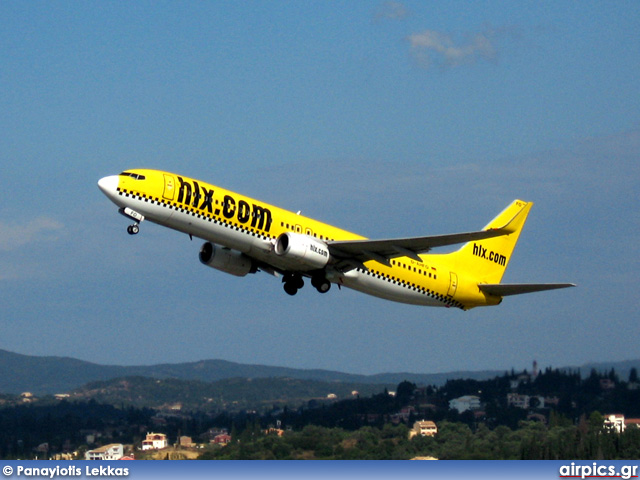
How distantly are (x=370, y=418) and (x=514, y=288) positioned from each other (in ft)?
121

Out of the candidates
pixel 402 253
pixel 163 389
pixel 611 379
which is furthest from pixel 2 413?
pixel 402 253

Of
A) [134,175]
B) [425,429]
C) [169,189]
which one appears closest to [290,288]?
[169,189]

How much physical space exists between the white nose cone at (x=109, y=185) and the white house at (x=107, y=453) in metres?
31.8

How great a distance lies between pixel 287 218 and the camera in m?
49.4

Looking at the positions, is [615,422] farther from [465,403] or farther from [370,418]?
[370,418]

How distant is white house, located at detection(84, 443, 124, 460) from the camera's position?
73.8m

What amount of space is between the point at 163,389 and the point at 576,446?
80.7 metres

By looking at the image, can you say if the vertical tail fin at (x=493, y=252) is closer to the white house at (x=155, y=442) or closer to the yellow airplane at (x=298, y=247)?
the yellow airplane at (x=298, y=247)

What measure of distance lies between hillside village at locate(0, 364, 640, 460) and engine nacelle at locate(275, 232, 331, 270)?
24011mm

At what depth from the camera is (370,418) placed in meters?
89.6

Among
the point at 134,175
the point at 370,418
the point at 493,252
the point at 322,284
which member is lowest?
the point at 370,418

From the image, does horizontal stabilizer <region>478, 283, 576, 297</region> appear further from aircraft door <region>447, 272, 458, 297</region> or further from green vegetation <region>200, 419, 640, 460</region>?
green vegetation <region>200, 419, 640, 460</region>

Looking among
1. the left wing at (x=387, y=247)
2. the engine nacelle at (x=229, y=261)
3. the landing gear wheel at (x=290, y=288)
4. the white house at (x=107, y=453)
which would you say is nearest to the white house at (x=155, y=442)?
the white house at (x=107, y=453)

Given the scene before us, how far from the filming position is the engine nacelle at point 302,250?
48.0m
